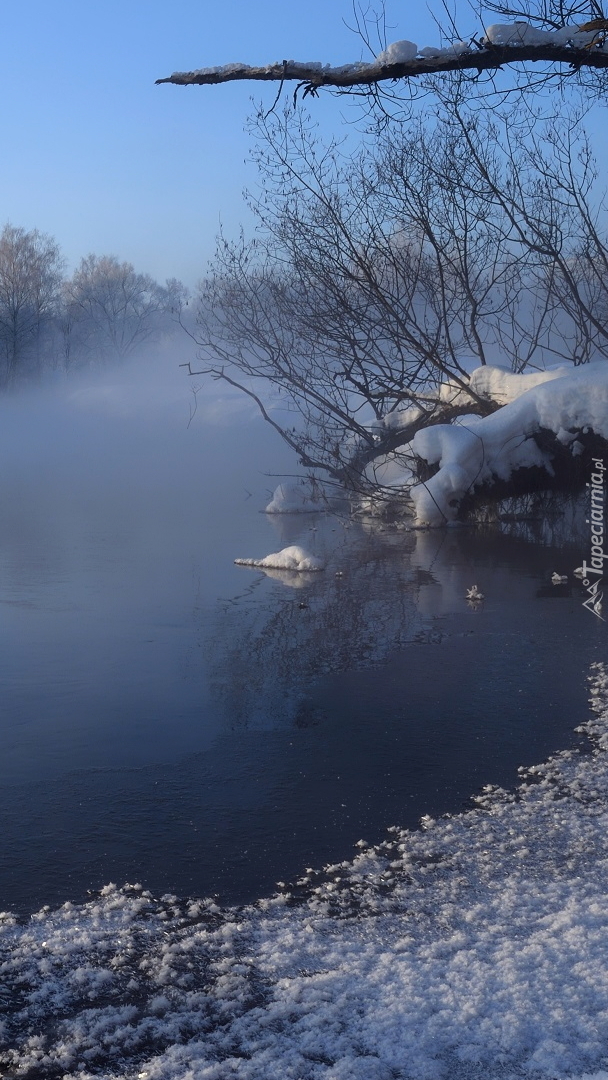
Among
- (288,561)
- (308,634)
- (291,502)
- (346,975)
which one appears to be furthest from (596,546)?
(346,975)

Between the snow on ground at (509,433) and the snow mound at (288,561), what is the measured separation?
2.49 meters

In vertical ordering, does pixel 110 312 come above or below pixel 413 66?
above

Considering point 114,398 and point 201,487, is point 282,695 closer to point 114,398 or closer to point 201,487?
point 201,487

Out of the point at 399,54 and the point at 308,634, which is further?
the point at 308,634

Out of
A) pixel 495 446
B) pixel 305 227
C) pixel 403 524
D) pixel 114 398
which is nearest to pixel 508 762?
pixel 495 446

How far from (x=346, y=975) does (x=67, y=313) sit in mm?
65673

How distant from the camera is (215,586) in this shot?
26.5 ft

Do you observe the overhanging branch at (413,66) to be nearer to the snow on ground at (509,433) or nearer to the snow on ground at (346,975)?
the snow on ground at (346,975)

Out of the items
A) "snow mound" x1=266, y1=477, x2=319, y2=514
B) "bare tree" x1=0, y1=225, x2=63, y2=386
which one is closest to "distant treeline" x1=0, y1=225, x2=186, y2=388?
"bare tree" x1=0, y1=225, x2=63, y2=386

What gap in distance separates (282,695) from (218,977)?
2.64m

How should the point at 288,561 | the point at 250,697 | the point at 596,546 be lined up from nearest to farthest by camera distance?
the point at 250,697 → the point at 288,561 → the point at 596,546

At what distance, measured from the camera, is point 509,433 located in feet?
34.6

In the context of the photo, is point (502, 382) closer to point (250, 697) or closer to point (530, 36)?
point (250, 697)

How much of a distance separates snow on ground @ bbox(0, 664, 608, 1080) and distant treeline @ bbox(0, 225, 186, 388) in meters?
54.5
